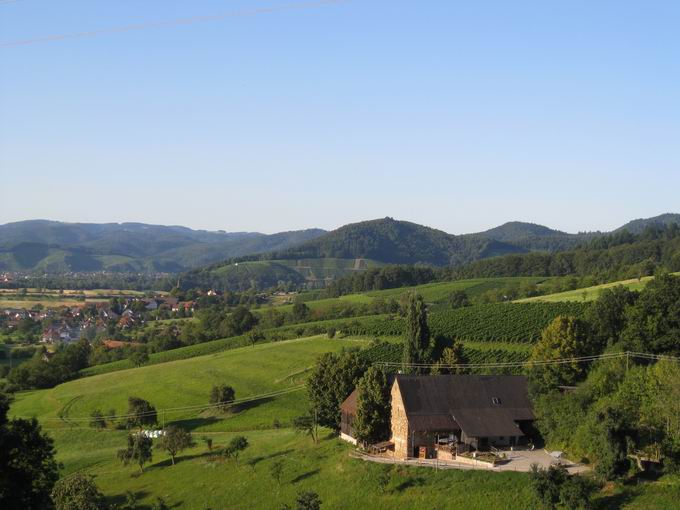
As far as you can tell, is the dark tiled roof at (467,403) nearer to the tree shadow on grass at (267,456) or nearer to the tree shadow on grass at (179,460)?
the tree shadow on grass at (267,456)

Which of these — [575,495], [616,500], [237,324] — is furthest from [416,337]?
[237,324]

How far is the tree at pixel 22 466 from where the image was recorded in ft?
90.5

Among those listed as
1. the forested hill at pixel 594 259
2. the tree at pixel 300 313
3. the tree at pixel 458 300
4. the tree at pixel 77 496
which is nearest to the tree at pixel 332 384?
the tree at pixel 77 496

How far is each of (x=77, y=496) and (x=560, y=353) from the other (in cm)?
3379

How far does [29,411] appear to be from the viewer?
77.8 meters

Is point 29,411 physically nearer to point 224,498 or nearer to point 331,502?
point 224,498

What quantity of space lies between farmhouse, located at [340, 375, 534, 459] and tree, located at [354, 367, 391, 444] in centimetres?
51

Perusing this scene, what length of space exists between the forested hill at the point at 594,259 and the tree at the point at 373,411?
8133cm

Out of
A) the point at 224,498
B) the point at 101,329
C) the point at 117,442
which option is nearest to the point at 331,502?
the point at 224,498

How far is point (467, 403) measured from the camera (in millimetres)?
46312

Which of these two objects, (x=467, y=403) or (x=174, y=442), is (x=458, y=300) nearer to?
(x=467, y=403)

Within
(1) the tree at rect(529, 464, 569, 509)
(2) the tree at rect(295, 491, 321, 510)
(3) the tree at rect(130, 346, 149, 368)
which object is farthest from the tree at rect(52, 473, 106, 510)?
(3) the tree at rect(130, 346, 149, 368)

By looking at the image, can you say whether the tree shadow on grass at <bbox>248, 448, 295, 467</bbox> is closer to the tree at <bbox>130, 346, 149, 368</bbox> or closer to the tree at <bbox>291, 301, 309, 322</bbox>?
the tree at <bbox>130, 346, 149, 368</bbox>

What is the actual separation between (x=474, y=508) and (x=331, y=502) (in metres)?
8.13
